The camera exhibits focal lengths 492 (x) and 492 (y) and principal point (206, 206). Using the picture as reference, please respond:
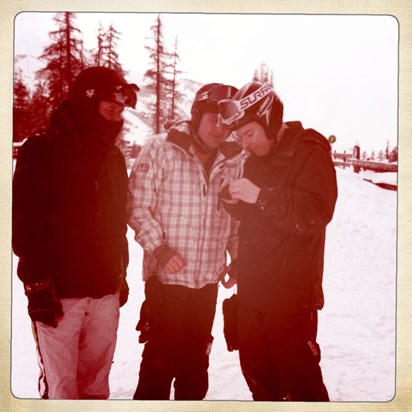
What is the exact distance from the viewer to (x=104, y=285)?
2051 millimetres

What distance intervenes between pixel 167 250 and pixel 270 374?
2.36 feet

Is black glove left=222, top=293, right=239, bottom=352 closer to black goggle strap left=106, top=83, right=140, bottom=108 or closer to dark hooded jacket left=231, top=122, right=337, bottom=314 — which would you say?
dark hooded jacket left=231, top=122, right=337, bottom=314

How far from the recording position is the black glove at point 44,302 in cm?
193

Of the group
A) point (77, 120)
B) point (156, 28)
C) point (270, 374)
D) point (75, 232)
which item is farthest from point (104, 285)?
point (156, 28)

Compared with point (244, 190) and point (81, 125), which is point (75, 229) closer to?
point (81, 125)

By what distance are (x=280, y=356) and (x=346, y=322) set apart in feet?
1.35

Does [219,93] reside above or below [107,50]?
below

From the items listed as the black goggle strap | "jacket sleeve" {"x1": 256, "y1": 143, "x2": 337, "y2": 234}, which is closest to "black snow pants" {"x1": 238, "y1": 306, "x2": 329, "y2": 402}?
"jacket sleeve" {"x1": 256, "y1": 143, "x2": 337, "y2": 234}

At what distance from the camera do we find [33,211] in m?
1.89

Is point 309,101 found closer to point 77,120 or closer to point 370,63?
point 370,63

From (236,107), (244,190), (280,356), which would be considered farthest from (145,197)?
(280,356)

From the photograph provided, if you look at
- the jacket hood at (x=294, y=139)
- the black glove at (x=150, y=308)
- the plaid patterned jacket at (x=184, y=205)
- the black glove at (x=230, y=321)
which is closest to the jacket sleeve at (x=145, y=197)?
the plaid patterned jacket at (x=184, y=205)

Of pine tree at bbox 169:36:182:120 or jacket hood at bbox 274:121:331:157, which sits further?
pine tree at bbox 169:36:182:120

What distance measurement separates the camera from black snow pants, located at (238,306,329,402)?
206cm
